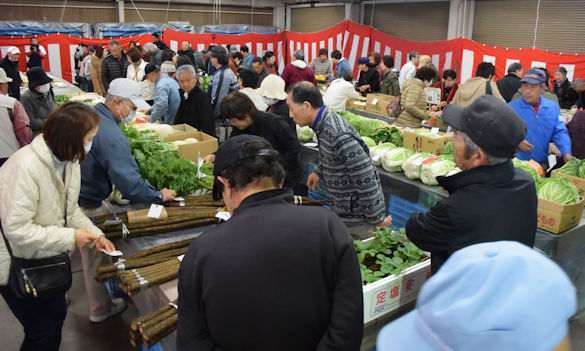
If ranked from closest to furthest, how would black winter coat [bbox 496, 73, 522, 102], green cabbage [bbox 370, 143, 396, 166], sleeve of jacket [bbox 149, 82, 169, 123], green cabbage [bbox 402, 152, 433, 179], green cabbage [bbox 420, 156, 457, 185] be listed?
green cabbage [bbox 420, 156, 457, 185] → green cabbage [bbox 402, 152, 433, 179] → green cabbage [bbox 370, 143, 396, 166] → sleeve of jacket [bbox 149, 82, 169, 123] → black winter coat [bbox 496, 73, 522, 102]

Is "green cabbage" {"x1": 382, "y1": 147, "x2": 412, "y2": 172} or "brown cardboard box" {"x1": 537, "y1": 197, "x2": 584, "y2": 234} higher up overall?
"green cabbage" {"x1": 382, "y1": 147, "x2": 412, "y2": 172}

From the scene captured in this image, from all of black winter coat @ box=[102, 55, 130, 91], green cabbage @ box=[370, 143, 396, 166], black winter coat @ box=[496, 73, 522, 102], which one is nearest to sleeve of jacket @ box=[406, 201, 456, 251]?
green cabbage @ box=[370, 143, 396, 166]

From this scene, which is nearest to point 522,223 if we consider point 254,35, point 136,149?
point 136,149

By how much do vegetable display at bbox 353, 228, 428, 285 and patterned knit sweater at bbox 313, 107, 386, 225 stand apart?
31 cm

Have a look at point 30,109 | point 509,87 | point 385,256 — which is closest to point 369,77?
point 509,87

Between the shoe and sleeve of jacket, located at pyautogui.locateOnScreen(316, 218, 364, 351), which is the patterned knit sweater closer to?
sleeve of jacket, located at pyautogui.locateOnScreen(316, 218, 364, 351)

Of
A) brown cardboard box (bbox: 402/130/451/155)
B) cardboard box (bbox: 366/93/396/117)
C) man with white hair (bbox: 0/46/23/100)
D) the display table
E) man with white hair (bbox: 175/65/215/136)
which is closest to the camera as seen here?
the display table

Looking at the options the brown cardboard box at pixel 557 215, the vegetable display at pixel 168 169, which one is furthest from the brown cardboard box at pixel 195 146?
the brown cardboard box at pixel 557 215

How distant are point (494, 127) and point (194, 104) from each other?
4.33 metres

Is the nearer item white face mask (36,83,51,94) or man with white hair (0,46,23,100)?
white face mask (36,83,51,94)

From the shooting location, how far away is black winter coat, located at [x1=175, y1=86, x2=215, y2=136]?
5594 mm

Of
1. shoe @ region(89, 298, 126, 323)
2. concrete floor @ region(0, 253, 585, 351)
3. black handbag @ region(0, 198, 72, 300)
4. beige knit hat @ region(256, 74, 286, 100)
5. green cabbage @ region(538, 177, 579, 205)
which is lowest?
concrete floor @ region(0, 253, 585, 351)

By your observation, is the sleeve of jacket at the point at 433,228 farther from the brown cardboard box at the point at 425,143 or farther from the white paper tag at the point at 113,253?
the brown cardboard box at the point at 425,143

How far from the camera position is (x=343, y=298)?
1.55 m
